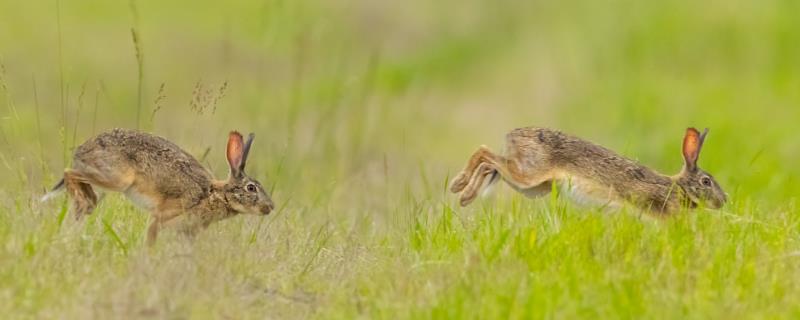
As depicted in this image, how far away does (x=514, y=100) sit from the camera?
1688 cm

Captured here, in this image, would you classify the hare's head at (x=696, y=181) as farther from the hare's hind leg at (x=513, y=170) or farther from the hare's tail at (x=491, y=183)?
the hare's tail at (x=491, y=183)

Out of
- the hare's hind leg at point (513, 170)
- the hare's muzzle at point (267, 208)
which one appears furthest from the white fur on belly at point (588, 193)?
the hare's muzzle at point (267, 208)

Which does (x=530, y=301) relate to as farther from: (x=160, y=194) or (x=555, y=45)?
(x=555, y=45)

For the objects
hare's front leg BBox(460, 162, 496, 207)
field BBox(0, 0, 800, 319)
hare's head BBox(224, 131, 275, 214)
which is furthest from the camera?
hare's front leg BBox(460, 162, 496, 207)

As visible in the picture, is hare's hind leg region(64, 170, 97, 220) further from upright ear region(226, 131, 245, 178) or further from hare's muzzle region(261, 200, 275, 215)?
hare's muzzle region(261, 200, 275, 215)

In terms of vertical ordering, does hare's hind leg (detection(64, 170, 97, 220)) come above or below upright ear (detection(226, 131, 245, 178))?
below

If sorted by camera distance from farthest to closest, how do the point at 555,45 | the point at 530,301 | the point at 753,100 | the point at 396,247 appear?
the point at 555,45 → the point at 753,100 → the point at 396,247 → the point at 530,301

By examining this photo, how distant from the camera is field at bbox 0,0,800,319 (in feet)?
22.6

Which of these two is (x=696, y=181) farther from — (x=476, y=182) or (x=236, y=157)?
(x=236, y=157)

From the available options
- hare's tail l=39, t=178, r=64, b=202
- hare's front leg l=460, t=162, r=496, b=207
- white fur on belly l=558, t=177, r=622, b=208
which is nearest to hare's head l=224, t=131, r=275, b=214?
hare's tail l=39, t=178, r=64, b=202

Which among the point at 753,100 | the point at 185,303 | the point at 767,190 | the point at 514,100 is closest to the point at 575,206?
the point at 185,303

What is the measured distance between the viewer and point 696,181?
880 centimetres

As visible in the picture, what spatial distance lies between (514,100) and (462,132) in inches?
45.4

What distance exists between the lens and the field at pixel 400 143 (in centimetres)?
689
